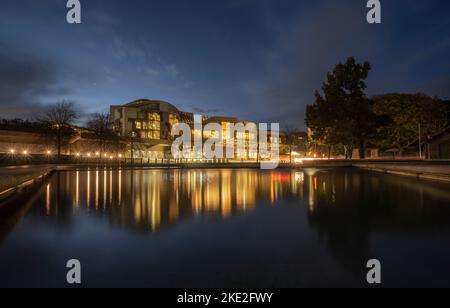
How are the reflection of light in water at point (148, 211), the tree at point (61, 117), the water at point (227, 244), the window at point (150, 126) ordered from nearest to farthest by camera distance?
the water at point (227, 244) < the reflection of light in water at point (148, 211) < the tree at point (61, 117) < the window at point (150, 126)

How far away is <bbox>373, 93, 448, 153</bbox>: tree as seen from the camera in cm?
3506

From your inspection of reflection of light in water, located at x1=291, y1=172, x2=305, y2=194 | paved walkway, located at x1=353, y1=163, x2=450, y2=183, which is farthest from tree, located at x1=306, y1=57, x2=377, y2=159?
reflection of light in water, located at x1=291, y1=172, x2=305, y2=194

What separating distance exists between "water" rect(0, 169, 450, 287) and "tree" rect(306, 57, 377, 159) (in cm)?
3219

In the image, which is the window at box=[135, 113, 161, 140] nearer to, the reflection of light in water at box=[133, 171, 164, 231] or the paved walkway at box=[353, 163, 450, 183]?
the paved walkway at box=[353, 163, 450, 183]

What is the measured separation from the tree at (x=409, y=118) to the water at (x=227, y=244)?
33801 millimetres

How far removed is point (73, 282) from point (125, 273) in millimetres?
624

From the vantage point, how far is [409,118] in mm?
35594

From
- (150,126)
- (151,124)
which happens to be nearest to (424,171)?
(150,126)

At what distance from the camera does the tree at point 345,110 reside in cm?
3741

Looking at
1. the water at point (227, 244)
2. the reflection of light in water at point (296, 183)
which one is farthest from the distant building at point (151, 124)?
the water at point (227, 244)

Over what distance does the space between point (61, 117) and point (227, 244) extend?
155 ft

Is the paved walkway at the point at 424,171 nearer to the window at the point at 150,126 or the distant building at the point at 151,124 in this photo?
the distant building at the point at 151,124
